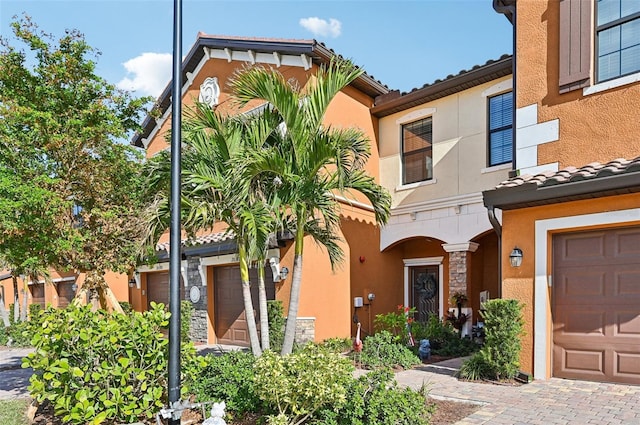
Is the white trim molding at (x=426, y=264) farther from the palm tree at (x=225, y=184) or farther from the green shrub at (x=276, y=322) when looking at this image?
the palm tree at (x=225, y=184)

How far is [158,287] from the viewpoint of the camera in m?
16.5

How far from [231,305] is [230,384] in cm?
719

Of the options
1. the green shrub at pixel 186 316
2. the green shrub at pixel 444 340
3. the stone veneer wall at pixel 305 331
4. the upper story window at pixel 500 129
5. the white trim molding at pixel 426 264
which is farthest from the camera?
the green shrub at pixel 186 316

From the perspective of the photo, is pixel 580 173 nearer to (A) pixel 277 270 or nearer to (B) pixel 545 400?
(B) pixel 545 400

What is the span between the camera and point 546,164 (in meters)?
7.83

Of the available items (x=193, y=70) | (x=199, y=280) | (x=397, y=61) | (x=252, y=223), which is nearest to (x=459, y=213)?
(x=397, y=61)

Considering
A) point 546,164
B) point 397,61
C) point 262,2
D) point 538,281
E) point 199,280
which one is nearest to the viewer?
point 538,281

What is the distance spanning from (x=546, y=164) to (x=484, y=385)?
12.3 ft

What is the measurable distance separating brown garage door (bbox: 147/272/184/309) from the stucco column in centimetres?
939

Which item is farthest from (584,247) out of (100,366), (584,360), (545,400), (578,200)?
(100,366)

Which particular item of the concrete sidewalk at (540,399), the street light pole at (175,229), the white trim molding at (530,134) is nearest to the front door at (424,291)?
the concrete sidewalk at (540,399)

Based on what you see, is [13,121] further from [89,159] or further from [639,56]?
[639,56]

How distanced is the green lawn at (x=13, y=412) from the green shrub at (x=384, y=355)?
5.60 m

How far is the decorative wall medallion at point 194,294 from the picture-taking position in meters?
14.1
